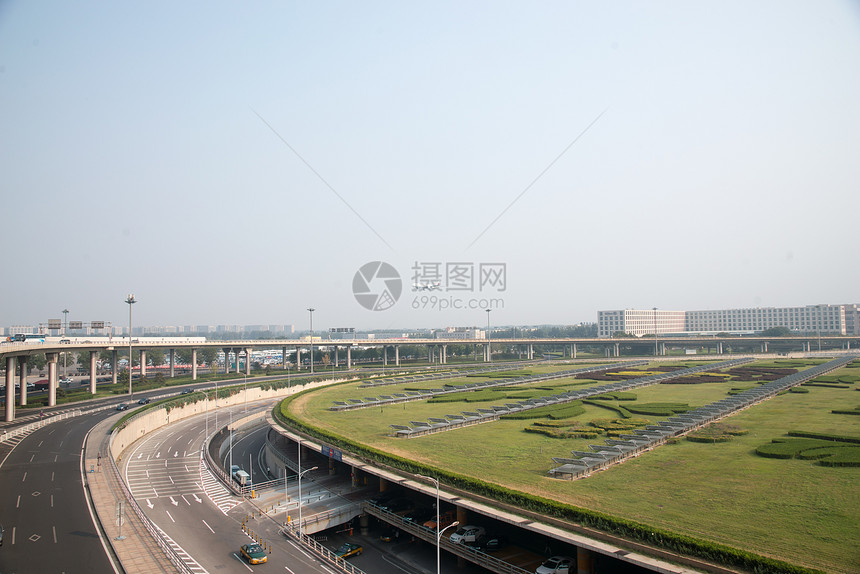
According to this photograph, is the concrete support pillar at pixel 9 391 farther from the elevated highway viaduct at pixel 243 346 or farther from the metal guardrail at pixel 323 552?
the metal guardrail at pixel 323 552

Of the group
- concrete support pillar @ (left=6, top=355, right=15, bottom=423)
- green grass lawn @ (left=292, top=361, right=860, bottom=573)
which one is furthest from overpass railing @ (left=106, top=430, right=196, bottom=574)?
concrete support pillar @ (left=6, top=355, right=15, bottom=423)

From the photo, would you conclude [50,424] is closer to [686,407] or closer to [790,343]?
[686,407]

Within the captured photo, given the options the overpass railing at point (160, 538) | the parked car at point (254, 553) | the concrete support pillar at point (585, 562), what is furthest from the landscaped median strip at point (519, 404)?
the concrete support pillar at point (585, 562)

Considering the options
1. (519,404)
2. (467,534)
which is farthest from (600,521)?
(519,404)

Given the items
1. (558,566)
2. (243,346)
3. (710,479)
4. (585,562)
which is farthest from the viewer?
(243,346)

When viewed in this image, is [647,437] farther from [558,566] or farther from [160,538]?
[160,538]

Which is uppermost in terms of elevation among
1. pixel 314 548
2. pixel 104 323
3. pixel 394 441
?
pixel 104 323

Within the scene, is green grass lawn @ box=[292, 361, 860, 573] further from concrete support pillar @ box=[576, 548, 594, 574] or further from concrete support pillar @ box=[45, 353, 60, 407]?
concrete support pillar @ box=[45, 353, 60, 407]

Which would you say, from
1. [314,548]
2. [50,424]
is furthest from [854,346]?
[50,424]
